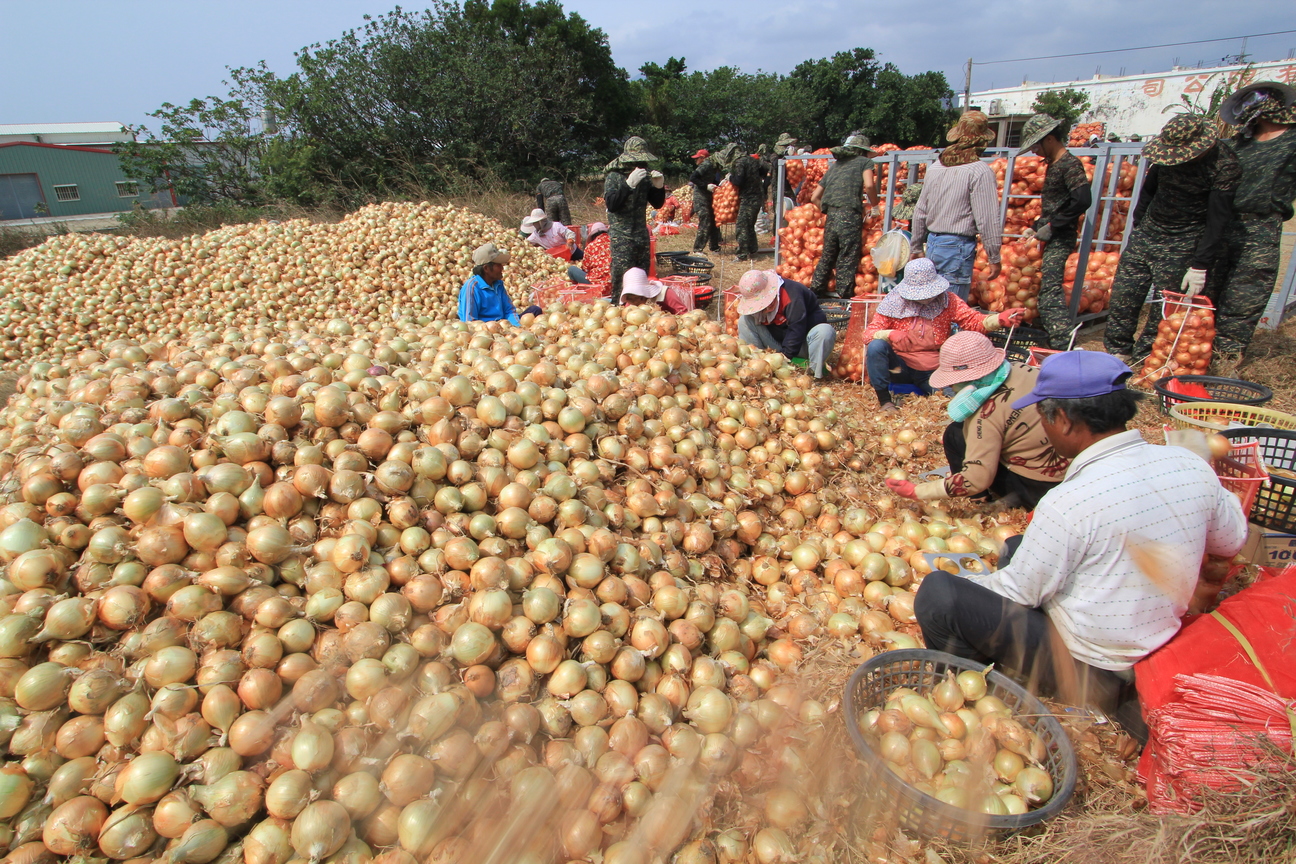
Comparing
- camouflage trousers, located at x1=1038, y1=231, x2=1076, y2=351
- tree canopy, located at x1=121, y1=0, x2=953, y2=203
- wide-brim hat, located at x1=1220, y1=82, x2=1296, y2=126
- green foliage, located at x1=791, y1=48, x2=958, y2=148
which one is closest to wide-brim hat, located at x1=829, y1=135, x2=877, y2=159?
camouflage trousers, located at x1=1038, y1=231, x2=1076, y2=351

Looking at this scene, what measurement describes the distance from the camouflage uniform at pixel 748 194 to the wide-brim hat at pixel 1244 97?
22.1ft

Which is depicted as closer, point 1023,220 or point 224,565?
point 224,565

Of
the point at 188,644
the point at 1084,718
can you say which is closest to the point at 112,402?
the point at 188,644

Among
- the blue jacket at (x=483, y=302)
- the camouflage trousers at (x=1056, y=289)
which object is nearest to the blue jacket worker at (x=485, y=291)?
the blue jacket at (x=483, y=302)

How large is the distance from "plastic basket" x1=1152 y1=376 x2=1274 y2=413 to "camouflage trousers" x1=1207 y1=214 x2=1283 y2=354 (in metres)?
1.08

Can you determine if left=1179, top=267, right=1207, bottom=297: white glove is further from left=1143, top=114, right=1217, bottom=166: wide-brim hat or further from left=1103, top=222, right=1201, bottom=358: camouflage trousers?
left=1143, top=114, right=1217, bottom=166: wide-brim hat

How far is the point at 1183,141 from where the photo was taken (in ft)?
15.1

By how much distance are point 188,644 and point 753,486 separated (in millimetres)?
2160

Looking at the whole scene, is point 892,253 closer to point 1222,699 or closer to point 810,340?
point 810,340

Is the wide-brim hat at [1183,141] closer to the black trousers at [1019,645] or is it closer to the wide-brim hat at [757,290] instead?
the wide-brim hat at [757,290]

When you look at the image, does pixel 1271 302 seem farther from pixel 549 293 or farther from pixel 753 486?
pixel 549 293

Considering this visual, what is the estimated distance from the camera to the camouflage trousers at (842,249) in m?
7.24

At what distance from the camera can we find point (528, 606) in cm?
178

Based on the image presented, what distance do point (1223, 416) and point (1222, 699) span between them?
2855 mm
